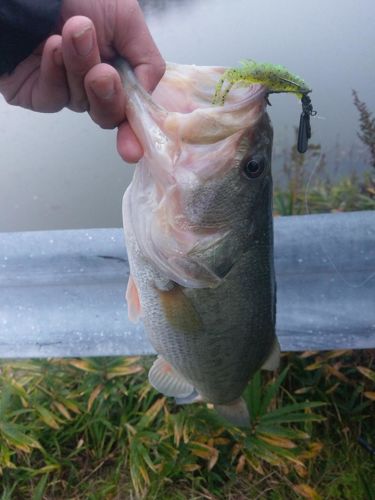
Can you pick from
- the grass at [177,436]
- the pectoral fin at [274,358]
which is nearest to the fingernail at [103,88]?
the pectoral fin at [274,358]

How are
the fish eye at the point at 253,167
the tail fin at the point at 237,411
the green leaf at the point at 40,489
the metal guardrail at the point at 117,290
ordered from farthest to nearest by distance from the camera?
1. the green leaf at the point at 40,489
2. the metal guardrail at the point at 117,290
3. the tail fin at the point at 237,411
4. the fish eye at the point at 253,167

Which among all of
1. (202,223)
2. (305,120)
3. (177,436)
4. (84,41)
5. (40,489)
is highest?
(84,41)

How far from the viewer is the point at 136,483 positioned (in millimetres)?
2215

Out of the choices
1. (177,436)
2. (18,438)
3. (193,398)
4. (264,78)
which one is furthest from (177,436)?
(264,78)

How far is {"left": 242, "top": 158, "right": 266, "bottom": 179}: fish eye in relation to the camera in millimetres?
1371

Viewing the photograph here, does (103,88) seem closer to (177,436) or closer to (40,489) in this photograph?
(177,436)

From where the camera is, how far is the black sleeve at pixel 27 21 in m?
1.33

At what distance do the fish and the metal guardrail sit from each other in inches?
20.3

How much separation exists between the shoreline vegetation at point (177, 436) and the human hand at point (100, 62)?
1409mm

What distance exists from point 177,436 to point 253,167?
4.62 feet

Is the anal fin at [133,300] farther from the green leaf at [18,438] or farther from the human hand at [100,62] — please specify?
the green leaf at [18,438]

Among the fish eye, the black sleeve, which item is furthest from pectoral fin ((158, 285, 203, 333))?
the black sleeve

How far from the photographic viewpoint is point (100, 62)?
1.25 meters

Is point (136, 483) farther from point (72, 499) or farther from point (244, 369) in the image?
point (244, 369)
